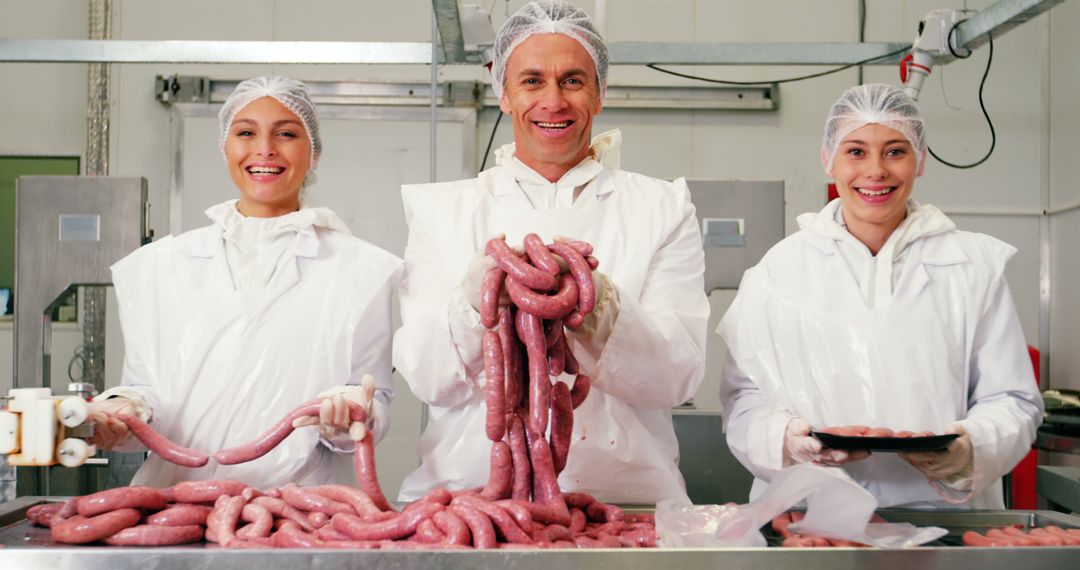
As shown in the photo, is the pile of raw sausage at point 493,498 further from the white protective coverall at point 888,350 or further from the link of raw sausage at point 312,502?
the white protective coverall at point 888,350

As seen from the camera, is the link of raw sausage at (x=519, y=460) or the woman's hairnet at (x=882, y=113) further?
the woman's hairnet at (x=882, y=113)

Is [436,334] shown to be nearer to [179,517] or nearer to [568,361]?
[568,361]

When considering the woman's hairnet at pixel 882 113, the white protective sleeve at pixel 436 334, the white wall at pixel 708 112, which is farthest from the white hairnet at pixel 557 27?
the white wall at pixel 708 112

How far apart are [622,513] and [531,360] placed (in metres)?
0.38

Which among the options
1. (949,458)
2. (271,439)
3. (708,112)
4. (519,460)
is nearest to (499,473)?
(519,460)

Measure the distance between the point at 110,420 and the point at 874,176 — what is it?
1942mm

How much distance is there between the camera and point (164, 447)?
1972 mm

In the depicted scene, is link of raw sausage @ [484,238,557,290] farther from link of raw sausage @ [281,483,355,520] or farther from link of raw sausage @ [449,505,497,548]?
link of raw sausage @ [281,483,355,520]

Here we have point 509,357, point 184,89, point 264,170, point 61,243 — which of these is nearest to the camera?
point 509,357

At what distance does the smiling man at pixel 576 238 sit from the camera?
6.75ft

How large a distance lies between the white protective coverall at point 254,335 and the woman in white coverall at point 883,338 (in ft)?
3.14

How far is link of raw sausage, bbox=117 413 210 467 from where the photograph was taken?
1945 mm

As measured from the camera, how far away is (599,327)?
6.21 ft

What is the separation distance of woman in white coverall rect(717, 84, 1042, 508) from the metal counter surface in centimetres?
68
